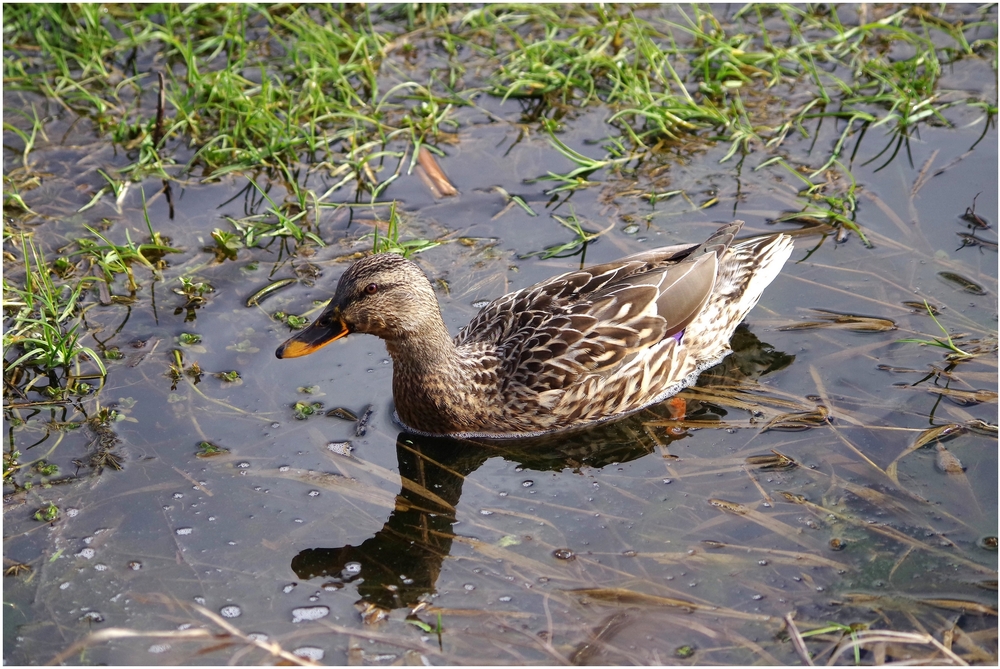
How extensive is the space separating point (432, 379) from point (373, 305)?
0.55 meters

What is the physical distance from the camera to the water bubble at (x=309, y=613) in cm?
477

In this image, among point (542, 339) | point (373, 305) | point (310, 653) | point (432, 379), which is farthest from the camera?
Result: point (542, 339)

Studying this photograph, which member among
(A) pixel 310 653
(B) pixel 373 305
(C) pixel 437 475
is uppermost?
(B) pixel 373 305

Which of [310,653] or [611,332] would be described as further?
[611,332]

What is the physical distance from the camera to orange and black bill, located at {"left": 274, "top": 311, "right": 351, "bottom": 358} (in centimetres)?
567

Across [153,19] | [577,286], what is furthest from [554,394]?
[153,19]

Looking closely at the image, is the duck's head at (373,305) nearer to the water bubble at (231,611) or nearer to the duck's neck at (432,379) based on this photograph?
the duck's neck at (432,379)

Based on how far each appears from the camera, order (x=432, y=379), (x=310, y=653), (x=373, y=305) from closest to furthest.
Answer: (x=310, y=653)
(x=373, y=305)
(x=432, y=379)

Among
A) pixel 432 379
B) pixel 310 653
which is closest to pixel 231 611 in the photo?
pixel 310 653

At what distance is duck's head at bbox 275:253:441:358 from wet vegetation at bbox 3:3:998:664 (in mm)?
502

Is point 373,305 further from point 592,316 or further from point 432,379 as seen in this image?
point 592,316

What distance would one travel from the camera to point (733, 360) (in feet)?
21.0

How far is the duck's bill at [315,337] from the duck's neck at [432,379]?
0.35 m

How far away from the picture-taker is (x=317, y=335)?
572cm
